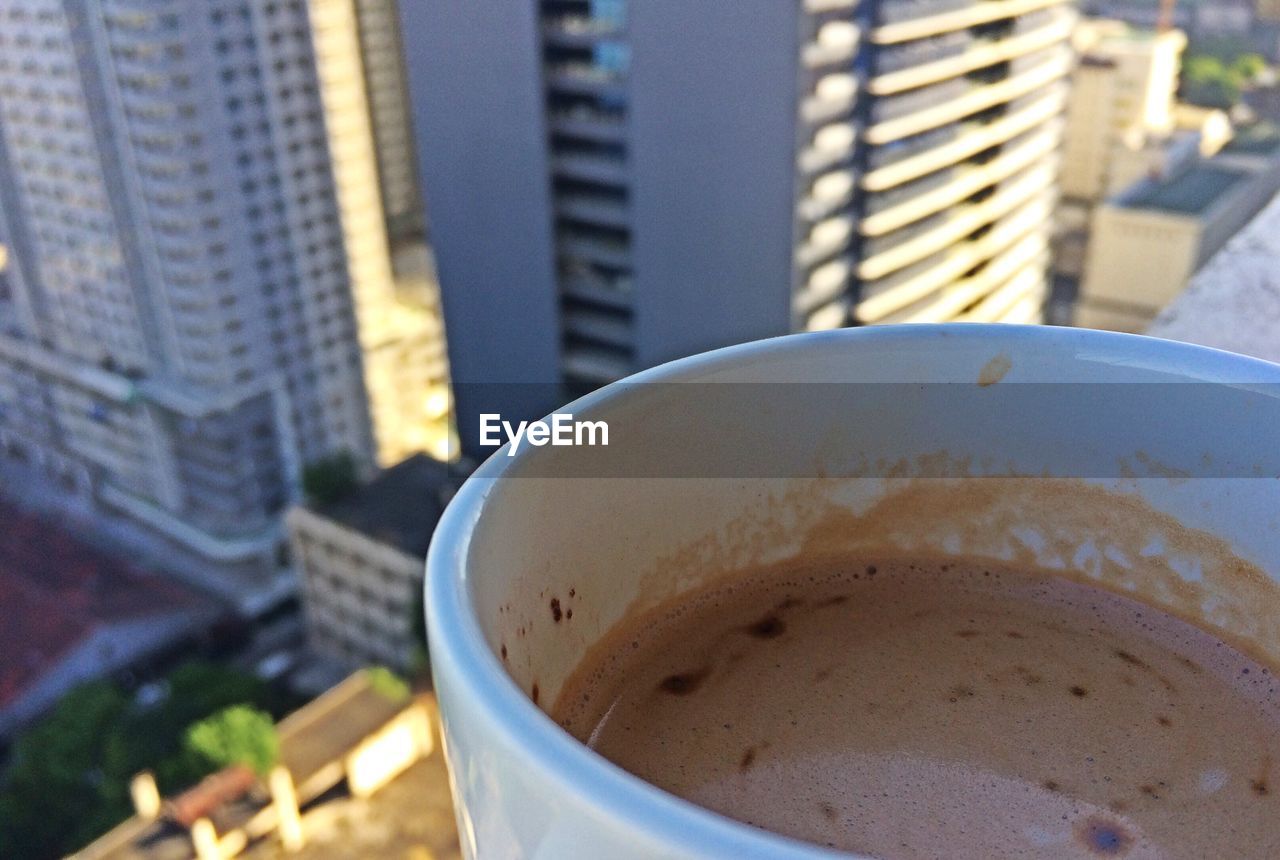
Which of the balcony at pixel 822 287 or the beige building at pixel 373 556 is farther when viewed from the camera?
the beige building at pixel 373 556

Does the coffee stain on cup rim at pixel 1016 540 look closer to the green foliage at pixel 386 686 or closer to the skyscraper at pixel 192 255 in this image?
the green foliage at pixel 386 686

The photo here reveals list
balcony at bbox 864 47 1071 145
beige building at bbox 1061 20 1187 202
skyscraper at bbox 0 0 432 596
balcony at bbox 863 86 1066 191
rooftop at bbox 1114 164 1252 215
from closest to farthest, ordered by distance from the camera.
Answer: balcony at bbox 864 47 1071 145
balcony at bbox 863 86 1066 191
skyscraper at bbox 0 0 432 596
rooftop at bbox 1114 164 1252 215
beige building at bbox 1061 20 1187 202

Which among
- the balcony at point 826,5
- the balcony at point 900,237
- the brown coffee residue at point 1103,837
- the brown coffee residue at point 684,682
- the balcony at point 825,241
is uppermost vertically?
the brown coffee residue at point 1103,837

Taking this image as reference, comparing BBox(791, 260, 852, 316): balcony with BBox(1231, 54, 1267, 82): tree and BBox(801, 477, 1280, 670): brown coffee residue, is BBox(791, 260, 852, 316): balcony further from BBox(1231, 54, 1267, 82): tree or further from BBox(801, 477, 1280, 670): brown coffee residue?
BBox(1231, 54, 1267, 82): tree

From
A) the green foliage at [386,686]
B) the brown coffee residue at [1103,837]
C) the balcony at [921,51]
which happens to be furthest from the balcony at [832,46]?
the brown coffee residue at [1103,837]

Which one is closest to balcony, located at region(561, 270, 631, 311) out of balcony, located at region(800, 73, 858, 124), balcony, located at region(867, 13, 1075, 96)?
balcony, located at region(800, 73, 858, 124)

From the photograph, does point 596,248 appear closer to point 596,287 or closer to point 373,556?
point 596,287

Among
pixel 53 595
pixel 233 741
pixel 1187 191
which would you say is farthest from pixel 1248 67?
pixel 53 595
